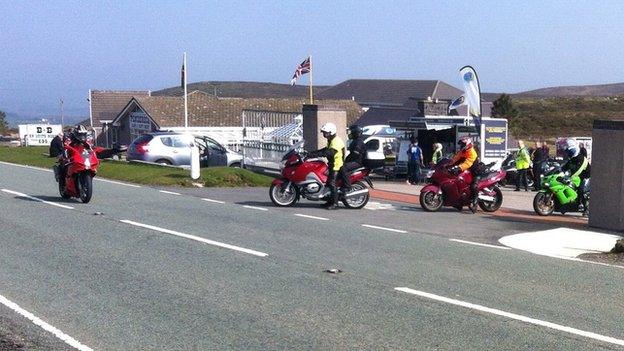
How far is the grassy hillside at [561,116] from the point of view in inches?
3364

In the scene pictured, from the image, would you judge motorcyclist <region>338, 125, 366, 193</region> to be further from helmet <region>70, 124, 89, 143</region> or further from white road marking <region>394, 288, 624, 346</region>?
white road marking <region>394, 288, 624, 346</region>

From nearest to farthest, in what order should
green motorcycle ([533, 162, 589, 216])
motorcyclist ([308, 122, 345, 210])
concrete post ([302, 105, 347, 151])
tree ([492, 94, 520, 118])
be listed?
1. motorcyclist ([308, 122, 345, 210])
2. green motorcycle ([533, 162, 589, 216])
3. concrete post ([302, 105, 347, 151])
4. tree ([492, 94, 520, 118])

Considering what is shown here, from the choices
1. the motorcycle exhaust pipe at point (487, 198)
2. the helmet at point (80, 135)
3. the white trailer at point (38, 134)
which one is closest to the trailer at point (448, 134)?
the motorcycle exhaust pipe at point (487, 198)

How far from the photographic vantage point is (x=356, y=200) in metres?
17.9

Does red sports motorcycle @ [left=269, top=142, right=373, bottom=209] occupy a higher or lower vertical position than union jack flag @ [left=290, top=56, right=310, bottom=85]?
lower

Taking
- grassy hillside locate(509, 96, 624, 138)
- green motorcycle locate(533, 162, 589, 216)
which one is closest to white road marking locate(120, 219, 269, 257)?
green motorcycle locate(533, 162, 589, 216)

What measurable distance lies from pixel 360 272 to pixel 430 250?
2.17 metres

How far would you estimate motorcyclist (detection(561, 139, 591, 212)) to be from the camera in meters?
18.2

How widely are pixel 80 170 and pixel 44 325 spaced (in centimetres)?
1005

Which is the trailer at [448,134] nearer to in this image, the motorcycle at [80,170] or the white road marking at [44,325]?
the motorcycle at [80,170]

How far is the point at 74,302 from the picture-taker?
8.51m

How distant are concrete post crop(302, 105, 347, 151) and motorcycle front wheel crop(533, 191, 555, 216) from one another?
7.99 meters

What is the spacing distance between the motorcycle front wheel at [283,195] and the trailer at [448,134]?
13980 millimetres

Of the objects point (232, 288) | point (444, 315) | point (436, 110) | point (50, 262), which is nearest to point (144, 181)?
point (50, 262)
